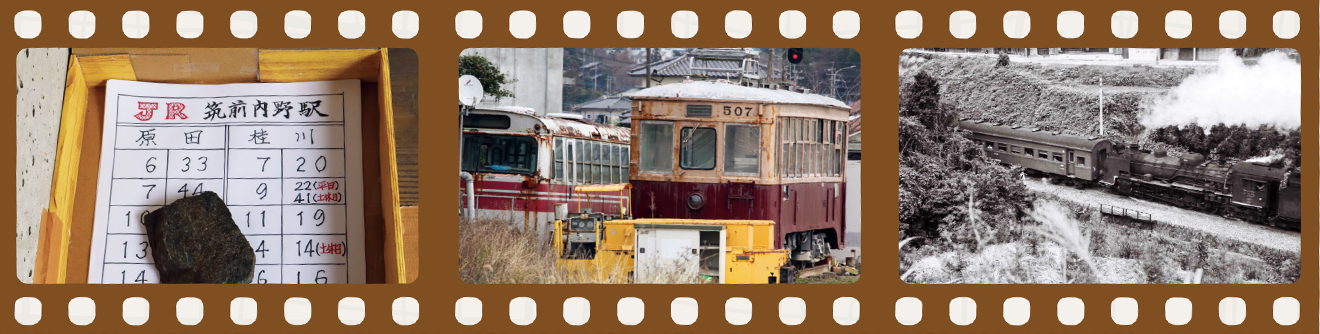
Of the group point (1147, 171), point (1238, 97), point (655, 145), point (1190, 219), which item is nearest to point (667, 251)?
point (655, 145)

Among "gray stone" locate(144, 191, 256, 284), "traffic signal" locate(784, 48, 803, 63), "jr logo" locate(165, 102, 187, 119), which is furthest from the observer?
"traffic signal" locate(784, 48, 803, 63)

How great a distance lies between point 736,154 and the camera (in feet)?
19.0

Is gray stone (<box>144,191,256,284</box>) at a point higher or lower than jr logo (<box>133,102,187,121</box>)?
lower

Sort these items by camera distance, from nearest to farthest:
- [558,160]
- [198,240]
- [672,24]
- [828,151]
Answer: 1. [198,240]
2. [672,24]
3. [828,151]
4. [558,160]

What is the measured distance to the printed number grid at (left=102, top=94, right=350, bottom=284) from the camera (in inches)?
181

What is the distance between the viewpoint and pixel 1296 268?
5.92 m

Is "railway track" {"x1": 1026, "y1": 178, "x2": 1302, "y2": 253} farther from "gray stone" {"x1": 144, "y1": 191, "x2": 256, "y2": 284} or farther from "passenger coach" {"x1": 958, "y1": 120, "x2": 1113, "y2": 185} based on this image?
"gray stone" {"x1": 144, "y1": 191, "x2": 256, "y2": 284}

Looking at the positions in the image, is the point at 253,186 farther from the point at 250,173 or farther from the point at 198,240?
the point at 198,240

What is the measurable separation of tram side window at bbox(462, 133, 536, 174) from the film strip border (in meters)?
0.80

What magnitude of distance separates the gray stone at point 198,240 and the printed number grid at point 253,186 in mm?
44

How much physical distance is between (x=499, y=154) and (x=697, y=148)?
1.05 metres

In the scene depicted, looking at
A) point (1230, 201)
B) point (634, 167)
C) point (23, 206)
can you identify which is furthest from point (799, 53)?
point (23, 206)

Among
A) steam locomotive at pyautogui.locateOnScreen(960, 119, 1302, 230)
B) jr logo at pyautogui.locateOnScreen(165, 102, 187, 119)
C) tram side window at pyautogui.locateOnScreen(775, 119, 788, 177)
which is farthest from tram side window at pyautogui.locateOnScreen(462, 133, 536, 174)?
steam locomotive at pyautogui.locateOnScreen(960, 119, 1302, 230)

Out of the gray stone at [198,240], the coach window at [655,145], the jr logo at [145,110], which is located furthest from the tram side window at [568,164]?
the jr logo at [145,110]
